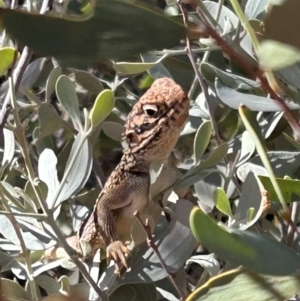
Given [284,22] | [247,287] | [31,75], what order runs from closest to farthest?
[284,22]
[247,287]
[31,75]

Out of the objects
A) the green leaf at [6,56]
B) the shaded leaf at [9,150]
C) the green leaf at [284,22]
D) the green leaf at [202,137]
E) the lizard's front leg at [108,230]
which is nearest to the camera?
the green leaf at [284,22]

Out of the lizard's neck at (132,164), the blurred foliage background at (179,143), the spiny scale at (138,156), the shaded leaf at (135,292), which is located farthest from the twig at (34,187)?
the lizard's neck at (132,164)

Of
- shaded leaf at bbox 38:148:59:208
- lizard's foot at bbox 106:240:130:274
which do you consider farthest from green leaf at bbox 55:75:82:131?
lizard's foot at bbox 106:240:130:274

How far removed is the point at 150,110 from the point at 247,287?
0.71 meters

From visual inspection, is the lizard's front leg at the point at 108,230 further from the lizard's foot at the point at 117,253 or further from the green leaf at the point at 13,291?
the green leaf at the point at 13,291

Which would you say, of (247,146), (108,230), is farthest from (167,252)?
(108,230)

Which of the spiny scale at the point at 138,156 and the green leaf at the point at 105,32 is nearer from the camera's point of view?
the green leaf at the point at 105,32

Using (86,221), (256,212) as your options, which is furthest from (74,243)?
(256,212)

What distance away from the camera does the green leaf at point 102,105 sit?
2.48 ft

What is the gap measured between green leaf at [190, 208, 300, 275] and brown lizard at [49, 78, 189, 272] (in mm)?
584

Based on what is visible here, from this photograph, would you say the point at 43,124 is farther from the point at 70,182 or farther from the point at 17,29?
the point at 17,29

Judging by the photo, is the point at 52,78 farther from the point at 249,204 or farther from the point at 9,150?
the point at 249,204

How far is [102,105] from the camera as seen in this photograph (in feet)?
2.54

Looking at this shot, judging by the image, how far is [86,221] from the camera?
1.25m
